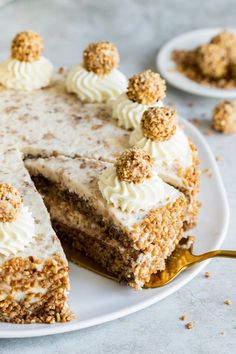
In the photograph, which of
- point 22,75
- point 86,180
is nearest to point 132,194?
point 86,180

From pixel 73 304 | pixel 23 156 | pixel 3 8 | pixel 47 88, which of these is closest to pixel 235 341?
pixel 73 304

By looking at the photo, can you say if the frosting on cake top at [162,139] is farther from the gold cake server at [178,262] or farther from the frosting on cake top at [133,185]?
the gold cake server at [178,262]

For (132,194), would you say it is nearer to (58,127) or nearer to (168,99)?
(58,127)

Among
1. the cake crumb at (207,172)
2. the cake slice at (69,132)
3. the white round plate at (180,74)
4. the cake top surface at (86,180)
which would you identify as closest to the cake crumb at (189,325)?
the cake top surface at (86,180)

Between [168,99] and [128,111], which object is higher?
[128,111]

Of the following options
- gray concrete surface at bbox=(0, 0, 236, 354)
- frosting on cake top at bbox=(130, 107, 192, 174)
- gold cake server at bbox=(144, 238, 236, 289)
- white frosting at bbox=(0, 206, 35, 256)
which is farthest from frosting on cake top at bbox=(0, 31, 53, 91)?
gold cake server at bbox=(144, 238, 236, 289)

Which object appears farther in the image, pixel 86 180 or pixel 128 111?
pixel 128 111

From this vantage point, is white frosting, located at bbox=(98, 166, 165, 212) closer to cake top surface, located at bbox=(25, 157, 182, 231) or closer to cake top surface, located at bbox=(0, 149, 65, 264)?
cake top surface, located at bbox=(25, 157, 182, 231)
